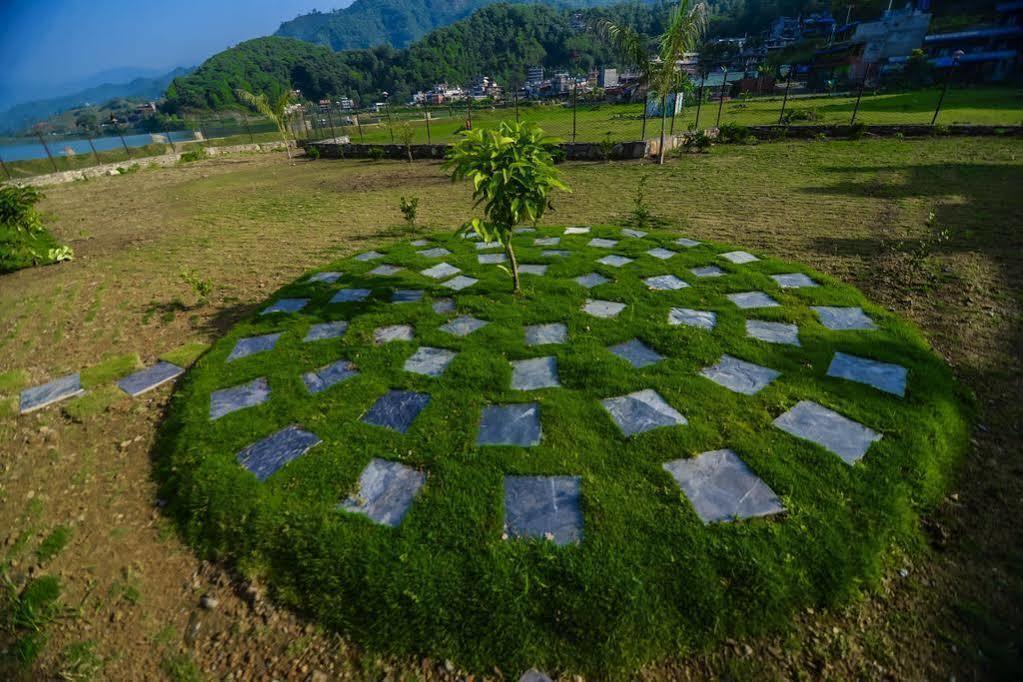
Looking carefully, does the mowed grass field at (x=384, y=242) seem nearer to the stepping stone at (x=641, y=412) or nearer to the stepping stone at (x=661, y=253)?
the stepping stone at (x=641, y=412)

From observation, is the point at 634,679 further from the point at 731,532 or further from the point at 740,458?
the point at 740,458

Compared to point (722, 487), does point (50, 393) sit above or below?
below

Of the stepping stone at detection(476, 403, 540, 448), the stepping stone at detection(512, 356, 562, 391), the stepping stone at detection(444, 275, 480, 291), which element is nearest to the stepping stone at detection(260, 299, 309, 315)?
the stepping stone at detection(444, 275, 480, 291)

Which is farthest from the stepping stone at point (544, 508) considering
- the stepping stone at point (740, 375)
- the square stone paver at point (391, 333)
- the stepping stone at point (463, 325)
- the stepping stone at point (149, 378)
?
the stepping stone at point (149, 378)

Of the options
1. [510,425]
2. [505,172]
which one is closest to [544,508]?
[510,425]

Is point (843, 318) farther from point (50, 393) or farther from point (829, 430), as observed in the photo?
point (50, 393)

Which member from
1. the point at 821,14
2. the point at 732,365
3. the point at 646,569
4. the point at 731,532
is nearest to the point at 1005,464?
the point at 732,365
